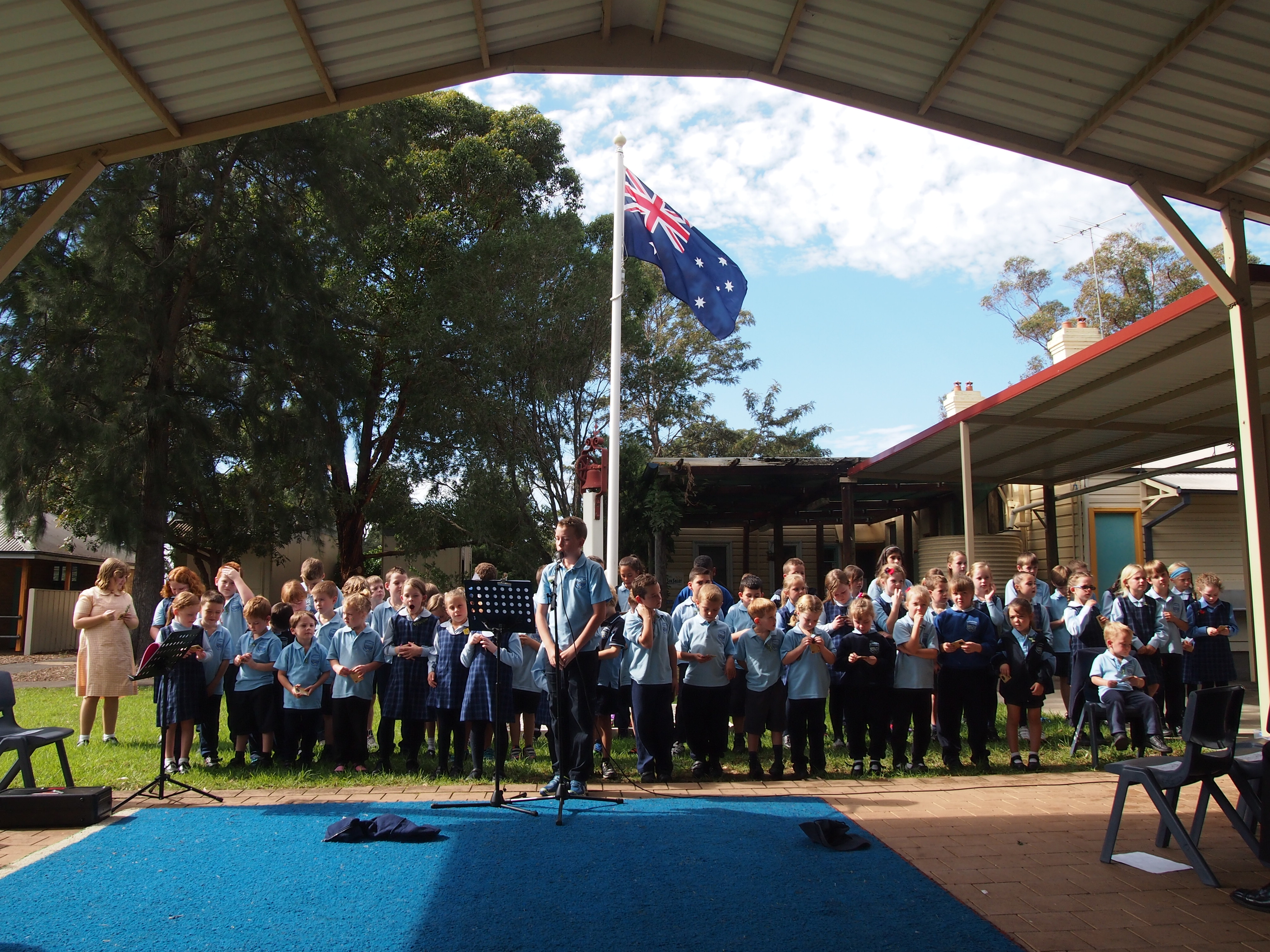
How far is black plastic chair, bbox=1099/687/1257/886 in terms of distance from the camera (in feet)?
16.2

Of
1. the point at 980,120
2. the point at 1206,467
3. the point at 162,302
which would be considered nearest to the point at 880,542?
the point at 1206,467

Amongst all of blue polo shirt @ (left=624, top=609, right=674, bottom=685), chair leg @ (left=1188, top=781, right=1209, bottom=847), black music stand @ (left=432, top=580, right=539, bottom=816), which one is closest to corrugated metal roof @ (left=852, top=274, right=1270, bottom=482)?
chair leg @ (left=1188, top=781, right=1209, bottom=847)

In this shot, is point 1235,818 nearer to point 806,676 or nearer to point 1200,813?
point 1200,813

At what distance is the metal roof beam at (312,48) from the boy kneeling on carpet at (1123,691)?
7.33 metres

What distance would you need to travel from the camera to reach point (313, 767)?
7.89 meters

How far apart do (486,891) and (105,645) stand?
586 cm

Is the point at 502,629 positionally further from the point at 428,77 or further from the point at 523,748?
the point at 428,77

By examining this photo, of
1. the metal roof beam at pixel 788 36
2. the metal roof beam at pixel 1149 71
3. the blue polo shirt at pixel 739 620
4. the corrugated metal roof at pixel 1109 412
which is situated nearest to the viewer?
the metal roof beam at pixel 1149 71

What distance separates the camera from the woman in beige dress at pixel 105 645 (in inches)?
341

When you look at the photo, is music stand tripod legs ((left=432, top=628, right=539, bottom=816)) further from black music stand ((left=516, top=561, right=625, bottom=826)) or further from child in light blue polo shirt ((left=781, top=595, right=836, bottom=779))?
child in light blue polo shirt ((left=781, top=595, right=836, bottom=779))

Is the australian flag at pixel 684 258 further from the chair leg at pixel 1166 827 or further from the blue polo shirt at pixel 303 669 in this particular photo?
the chair leg at pixel 1166 827

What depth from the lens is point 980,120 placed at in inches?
281

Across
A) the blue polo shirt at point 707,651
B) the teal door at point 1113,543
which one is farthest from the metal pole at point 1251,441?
the teal door at point 1113,543

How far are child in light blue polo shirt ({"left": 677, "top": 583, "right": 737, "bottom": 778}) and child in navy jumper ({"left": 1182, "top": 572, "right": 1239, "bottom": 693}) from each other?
5.26 meters
